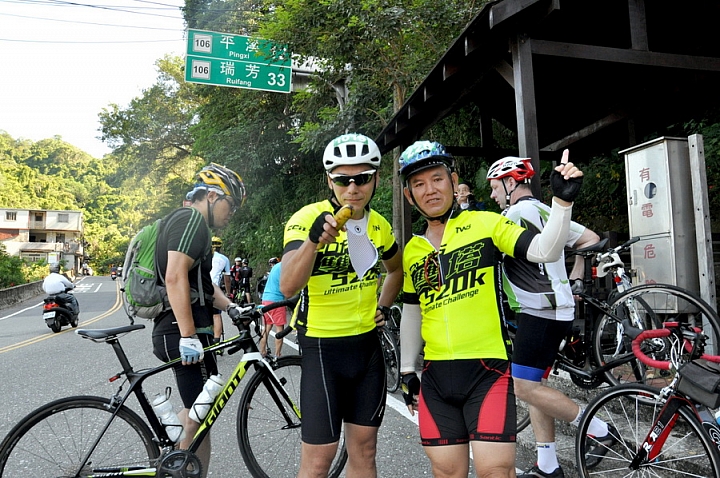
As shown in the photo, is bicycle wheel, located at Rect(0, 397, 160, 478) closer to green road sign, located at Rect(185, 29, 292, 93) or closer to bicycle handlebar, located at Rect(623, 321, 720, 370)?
bicycle handlebar, located at Rect(623, 321, 720, 370)

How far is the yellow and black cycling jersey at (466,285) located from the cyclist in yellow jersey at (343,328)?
0.31 meters

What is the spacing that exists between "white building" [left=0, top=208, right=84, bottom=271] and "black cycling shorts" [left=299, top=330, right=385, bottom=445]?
265 feet

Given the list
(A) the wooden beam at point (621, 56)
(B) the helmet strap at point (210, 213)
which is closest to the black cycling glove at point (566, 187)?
(B) the helmet strap at point (210, 213)

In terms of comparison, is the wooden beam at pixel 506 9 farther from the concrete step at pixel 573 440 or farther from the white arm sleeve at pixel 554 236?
the white arm sleeve at pixel 554 236

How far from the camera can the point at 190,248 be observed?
2859 mm

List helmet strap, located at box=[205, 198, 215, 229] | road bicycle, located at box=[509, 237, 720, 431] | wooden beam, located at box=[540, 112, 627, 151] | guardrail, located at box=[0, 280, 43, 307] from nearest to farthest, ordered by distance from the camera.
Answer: helmet strap, located at box=[205, 198, 215, 229], road bicycle, located at box=[509, 237, 720, 431], wooden beam, located at box=[540, 112, 627, 151], guardrail, located at box=[0, 280, 43, 307]

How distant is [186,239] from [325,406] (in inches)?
50.0

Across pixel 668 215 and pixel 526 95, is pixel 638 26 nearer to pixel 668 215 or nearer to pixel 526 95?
pixel 526 95

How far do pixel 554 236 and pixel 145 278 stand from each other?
2.26 metres

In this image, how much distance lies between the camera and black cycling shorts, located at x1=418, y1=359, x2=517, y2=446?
197cm

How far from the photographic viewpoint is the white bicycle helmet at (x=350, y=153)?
2.35 metres

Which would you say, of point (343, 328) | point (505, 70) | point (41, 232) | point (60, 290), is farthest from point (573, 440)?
point (41, 232)

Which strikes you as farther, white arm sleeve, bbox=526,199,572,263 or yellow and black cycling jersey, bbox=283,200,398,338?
yellow and black cycling jersey, bbox=283,200,398,338

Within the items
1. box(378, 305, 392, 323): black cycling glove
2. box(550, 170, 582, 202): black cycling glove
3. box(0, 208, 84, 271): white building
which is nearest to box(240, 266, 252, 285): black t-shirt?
box(378, 305, 392, 323): black cycling glove
